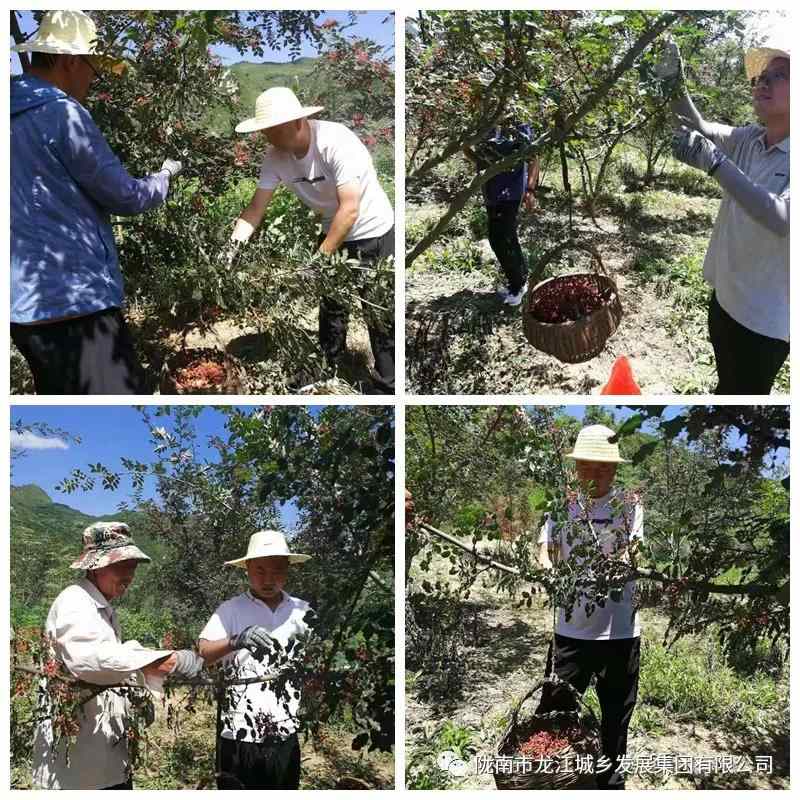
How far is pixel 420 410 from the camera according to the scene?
324 centimetres

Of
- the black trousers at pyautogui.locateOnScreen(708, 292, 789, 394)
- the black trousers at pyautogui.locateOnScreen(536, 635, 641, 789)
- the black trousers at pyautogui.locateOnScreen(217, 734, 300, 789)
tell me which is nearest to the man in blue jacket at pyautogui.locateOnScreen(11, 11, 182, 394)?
the black trousers at pyautogui.locateOnScreen(217, 734, 300, 789)

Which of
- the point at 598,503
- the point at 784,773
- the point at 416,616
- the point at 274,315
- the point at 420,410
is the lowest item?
the point at 784,773

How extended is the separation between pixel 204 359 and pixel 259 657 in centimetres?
104

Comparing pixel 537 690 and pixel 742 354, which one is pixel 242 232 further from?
pixel 537 690

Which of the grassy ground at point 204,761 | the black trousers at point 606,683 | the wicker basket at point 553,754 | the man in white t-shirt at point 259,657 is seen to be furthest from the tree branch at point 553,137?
the grassy ground at point 204,761

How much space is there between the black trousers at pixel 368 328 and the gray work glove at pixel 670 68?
39.6 inches

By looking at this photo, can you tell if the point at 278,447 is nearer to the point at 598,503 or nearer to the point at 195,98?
the point at 598,503

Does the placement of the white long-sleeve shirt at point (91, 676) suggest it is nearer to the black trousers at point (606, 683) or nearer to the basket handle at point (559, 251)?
the black trousers at point (606, 683)

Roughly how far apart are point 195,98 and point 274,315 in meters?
0.84

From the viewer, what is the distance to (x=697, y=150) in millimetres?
2914

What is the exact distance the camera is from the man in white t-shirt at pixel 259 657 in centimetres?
311

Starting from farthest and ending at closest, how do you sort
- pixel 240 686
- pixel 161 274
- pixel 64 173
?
pixel 161 274, pixel 240 686, pixel 64 173

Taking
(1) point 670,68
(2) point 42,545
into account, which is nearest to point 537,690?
(2) point 42,545
